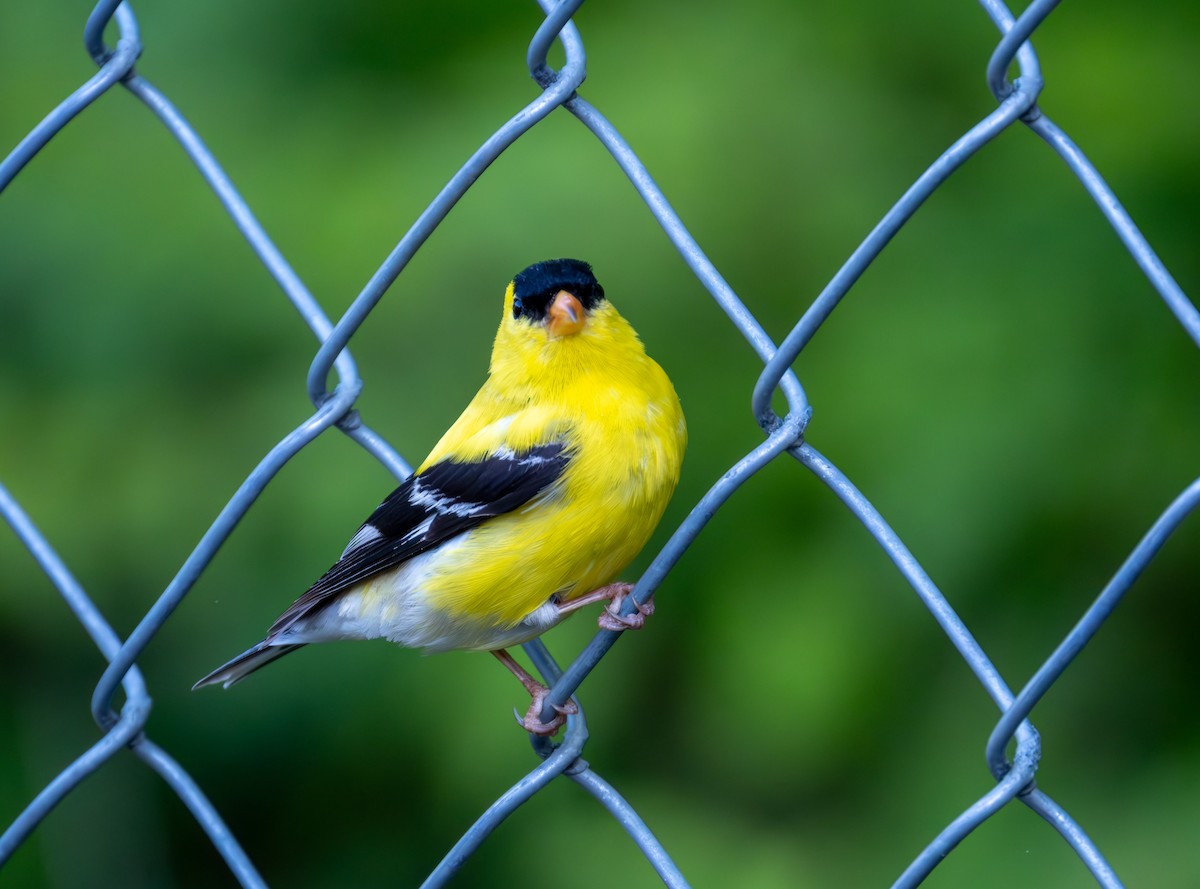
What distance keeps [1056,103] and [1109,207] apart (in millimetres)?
1161

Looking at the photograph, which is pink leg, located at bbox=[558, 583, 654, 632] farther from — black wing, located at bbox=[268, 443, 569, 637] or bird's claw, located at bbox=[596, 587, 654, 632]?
black wing, located at bbox=[268, 443, 569, 637]

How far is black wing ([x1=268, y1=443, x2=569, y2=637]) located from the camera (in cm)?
167

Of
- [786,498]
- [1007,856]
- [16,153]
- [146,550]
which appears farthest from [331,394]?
[1007,856]

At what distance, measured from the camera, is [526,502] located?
1662mm

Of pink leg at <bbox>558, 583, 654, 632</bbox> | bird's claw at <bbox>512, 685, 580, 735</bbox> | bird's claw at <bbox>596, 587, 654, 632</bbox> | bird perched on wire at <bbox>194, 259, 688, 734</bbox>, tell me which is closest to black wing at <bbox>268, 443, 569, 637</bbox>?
bird perched on wire at <bbox>194, 259, 688, 734</bbox>

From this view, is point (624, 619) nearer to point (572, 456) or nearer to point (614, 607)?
point (614, 607)

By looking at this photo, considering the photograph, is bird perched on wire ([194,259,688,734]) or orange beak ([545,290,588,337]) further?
orange beak ([545,290,588,337])

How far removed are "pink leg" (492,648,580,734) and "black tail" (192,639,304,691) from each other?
32 cm

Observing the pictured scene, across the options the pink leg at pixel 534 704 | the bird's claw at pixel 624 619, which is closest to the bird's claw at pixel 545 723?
the pink leg at pixel 534 704

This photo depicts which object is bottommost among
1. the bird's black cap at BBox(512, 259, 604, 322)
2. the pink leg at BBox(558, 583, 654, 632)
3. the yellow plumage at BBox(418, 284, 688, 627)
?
the pink leg at BBox(558, 583, 654, 632)

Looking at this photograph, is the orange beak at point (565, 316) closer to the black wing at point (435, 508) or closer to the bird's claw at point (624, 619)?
the black wing at point (435, 508)

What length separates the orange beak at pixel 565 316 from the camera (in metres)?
1.78

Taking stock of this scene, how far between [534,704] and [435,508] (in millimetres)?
290

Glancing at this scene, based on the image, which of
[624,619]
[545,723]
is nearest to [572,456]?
[545,723]
